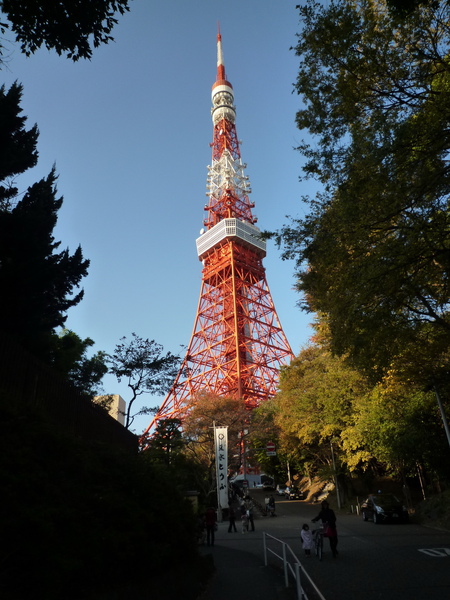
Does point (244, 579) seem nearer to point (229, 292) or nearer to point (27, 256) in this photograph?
point (27, 256)

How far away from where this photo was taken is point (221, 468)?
19922 millimetres

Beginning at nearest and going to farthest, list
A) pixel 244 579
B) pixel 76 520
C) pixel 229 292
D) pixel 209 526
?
pixel 76 520, pixel 244 579, pixel 209 526, pixel 229 292

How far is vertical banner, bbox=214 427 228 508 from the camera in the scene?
1939 centimetres

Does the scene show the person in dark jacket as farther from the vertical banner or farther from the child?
the vertical banner

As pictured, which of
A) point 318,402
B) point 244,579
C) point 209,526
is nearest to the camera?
point 244,579

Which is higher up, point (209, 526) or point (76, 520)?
point (76, 520)

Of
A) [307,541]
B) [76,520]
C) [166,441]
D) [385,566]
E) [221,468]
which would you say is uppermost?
[166,441]

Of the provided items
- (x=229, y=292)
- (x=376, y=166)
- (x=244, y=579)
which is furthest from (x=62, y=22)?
(x=229, y=292)

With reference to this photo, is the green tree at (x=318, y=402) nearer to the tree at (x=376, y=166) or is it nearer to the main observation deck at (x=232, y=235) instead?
the tree at (x=376, y=166)

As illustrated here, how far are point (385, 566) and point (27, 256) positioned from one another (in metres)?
9.67

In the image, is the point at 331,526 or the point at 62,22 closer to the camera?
the point at 62,22

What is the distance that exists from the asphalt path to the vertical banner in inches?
295

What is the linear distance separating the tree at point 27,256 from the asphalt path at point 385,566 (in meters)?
7.67

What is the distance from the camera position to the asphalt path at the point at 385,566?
5615mm
